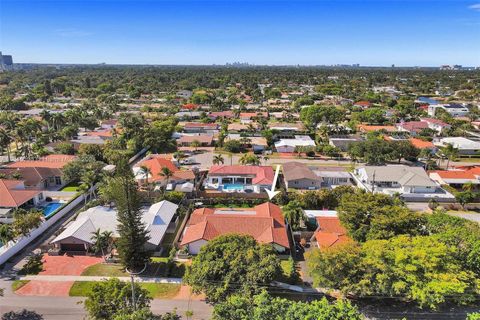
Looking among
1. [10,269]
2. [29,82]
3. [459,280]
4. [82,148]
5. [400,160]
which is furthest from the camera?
[29,82]

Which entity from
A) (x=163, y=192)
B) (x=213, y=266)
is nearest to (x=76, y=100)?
(x=163, y=192)

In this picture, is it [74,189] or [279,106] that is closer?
[74,189]

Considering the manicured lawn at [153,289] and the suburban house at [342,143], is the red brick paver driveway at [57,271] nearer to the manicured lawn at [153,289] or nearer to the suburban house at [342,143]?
the manicured lawn at [153,289]

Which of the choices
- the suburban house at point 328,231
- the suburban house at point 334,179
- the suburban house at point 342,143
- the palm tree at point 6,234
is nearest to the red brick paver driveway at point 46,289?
the palm tree at point 6,234

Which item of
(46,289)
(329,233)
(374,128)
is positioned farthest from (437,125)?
(46,289)

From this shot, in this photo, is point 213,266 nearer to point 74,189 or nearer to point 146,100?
point 74,189

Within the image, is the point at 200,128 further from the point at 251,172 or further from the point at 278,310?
the point at 278,310
